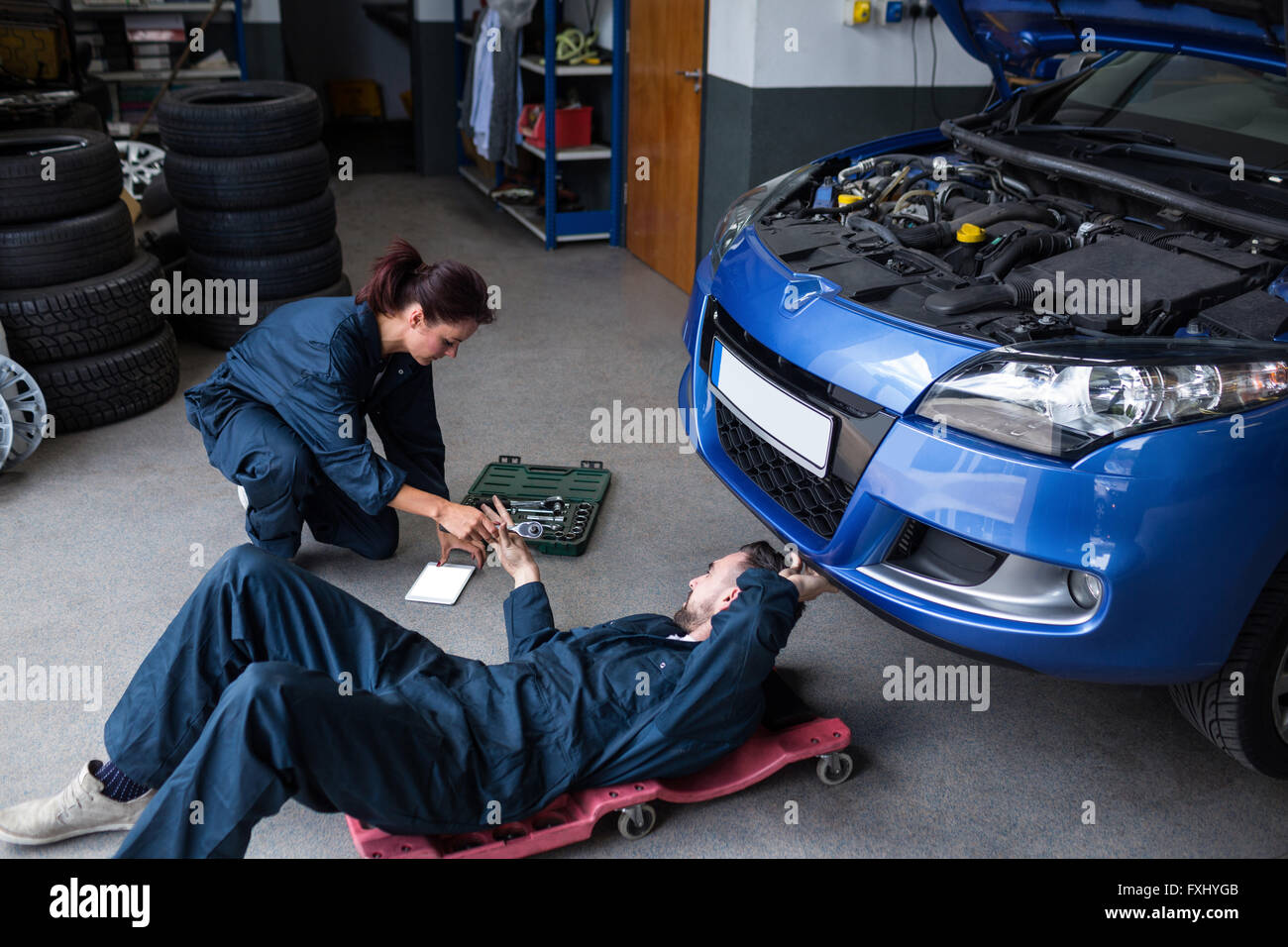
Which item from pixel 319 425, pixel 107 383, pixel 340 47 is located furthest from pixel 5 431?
pixel 340 47

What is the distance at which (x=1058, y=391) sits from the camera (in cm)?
179

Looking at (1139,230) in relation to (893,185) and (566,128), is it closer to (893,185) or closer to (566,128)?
(893,185)

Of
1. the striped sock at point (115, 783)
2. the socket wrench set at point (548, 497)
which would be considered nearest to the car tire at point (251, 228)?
the socket wrench set at point (548, 497)

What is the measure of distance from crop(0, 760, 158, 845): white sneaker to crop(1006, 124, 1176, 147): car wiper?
106 inches

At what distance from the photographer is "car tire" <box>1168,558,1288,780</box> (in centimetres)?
182

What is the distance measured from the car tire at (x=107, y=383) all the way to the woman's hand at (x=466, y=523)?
6.05 ft

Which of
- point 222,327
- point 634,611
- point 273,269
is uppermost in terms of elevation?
point 273,269

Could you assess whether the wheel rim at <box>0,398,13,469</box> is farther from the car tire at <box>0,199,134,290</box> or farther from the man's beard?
the man's beard

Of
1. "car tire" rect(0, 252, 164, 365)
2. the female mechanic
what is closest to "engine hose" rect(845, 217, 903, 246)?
the female mechanic

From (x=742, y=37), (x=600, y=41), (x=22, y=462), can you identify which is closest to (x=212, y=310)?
(x=22, y=462)

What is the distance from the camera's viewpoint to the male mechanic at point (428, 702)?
5.53 feet

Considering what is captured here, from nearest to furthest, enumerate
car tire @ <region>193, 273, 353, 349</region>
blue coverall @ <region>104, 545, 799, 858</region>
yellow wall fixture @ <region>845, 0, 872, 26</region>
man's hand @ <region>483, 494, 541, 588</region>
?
blue coverall @ <region>104, 545, 799, 858</region>
man's hand @ <region>483, 494, 541, 588</region>
car tire @ <region>193, 273, 353, 349</region>
yellow wall fixture @ <region>845, 0, 872, 26</region>

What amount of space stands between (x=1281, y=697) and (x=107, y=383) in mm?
3422
